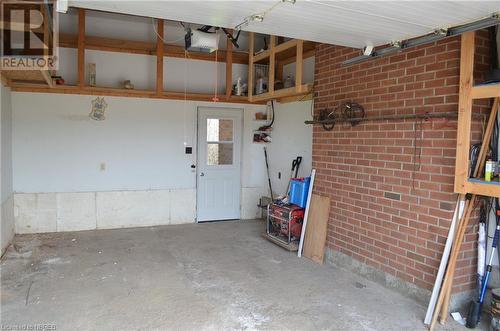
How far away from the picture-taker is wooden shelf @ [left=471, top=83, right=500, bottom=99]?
2.80 m

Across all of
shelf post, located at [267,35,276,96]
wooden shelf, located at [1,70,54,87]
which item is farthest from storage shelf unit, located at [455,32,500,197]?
wooden shelf, located at [1,70,54,87]

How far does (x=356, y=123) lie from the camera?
4.16 m

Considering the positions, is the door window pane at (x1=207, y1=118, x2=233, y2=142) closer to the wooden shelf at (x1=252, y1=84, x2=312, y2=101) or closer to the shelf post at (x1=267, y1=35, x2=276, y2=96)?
the wooden shelf at (x1=252, y1=84, x2=312, y2=101)

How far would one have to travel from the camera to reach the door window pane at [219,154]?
22.1ft

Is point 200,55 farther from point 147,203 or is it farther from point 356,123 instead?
point 356,123

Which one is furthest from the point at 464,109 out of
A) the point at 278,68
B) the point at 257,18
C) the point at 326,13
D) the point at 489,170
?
the point at 278,68

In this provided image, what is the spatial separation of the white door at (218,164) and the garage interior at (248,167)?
3 cm

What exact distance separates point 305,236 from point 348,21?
283 cm

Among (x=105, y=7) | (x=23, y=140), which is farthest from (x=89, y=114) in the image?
(x=105, y=7)

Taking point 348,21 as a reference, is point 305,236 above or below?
below

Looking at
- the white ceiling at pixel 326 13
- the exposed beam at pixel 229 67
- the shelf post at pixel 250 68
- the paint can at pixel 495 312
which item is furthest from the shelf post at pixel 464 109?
the exposed beam at pixel 229 67

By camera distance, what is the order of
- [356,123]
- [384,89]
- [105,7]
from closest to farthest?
[105,7] → [384,89] → [356,123]

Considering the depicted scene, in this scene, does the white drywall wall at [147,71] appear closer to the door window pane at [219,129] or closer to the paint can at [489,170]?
the door window pane at [219,129]

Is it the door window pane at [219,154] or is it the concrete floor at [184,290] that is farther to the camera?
the door window pane at [219,154]
